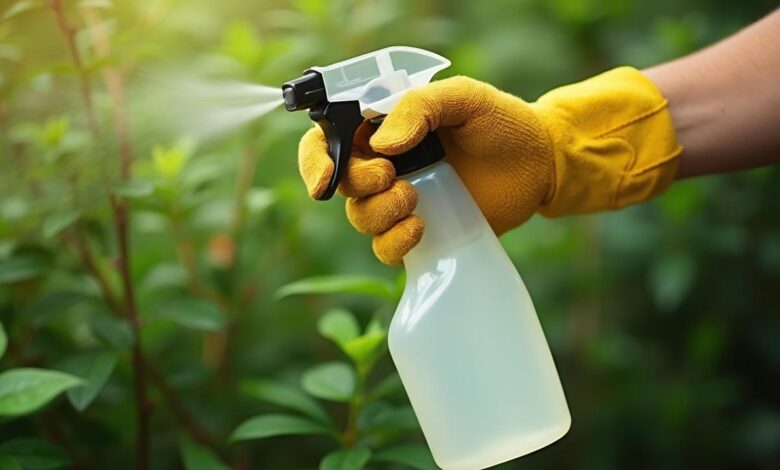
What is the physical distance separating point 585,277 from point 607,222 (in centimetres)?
12

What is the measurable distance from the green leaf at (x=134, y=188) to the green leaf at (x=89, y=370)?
0.17m

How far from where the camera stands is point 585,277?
175 cm

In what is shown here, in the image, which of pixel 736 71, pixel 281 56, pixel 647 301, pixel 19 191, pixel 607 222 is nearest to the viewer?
pixel 736 71

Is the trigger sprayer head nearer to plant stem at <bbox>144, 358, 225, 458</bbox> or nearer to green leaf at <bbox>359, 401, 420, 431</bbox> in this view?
green leaf at <bbox>359, 401, 420, 431</bbox>

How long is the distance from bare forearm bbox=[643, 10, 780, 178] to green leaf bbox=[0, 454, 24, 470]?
29.7 inches

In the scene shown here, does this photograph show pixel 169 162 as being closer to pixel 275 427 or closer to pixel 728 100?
pixel 275 427

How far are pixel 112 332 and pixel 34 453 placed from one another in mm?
163

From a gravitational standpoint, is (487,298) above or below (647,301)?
above

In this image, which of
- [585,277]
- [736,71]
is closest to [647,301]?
[585,277]

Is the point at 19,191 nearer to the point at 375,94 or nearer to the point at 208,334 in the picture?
the point at 208,334

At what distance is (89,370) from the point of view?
3.19ft

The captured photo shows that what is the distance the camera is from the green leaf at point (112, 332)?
3.29 ft

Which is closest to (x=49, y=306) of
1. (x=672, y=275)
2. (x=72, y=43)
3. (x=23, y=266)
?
(x=23, y=266)

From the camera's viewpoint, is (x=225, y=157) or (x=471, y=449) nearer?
(x=471, y=449)
